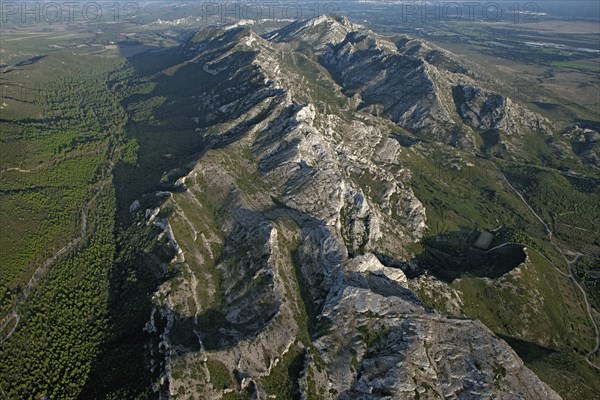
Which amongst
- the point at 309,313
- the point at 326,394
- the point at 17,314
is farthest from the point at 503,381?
the point at 17,314

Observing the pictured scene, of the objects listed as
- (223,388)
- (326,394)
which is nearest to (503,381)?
(326,394)

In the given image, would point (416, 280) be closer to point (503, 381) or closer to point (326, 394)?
point (503, 381)

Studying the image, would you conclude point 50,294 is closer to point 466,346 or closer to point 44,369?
point 44,369

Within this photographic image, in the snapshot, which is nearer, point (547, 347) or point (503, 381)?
point (503, 381)

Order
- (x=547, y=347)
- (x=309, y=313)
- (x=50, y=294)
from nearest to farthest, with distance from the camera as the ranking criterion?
(x=309, y=313) → (x=50, y=294) → (x=547, y=347)

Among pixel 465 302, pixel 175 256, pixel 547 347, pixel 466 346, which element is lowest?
pixel 547 347

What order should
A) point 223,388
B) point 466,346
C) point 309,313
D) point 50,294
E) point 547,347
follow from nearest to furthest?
point 223,388
point 466,346
point 309,313
point 50,294
point 547,347

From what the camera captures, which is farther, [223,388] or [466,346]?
[466,346]

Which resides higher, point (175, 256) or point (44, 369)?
point (175, 256)

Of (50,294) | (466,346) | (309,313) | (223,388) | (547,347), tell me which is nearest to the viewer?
(223,388)
